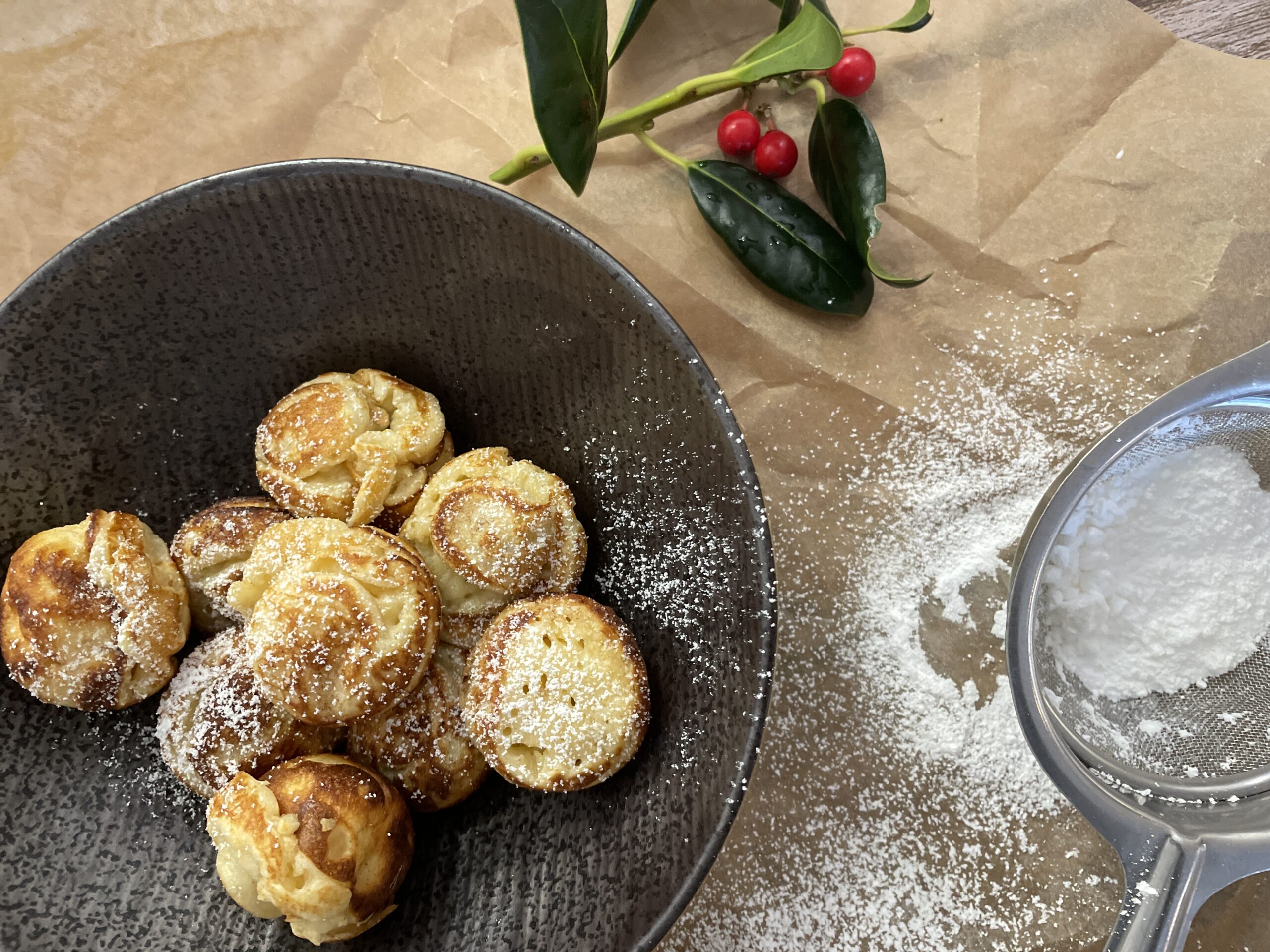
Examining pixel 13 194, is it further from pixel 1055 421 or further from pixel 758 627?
pixel 1055 421

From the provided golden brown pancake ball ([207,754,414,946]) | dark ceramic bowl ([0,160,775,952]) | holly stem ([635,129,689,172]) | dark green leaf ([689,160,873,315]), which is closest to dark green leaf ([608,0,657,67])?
holly stem ([635,129,689,172])

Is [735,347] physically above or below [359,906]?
above

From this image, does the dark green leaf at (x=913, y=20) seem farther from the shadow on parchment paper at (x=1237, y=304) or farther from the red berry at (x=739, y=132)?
the shadow on parchment paper at (x=1237, y=304)

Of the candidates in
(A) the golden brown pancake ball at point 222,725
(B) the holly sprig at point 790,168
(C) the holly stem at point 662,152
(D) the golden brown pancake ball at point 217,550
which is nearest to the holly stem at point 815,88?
(B) the holly sprig at point 790,168

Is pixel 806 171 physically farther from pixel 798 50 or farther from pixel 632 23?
pixel 632 23

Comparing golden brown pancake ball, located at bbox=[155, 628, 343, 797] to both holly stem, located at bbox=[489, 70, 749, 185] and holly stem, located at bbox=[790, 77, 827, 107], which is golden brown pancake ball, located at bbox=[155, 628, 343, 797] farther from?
holly stem, located at bbox=[790, 77, 827, 107]

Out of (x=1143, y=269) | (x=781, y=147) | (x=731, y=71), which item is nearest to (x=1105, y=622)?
(x=1143, y=269)
